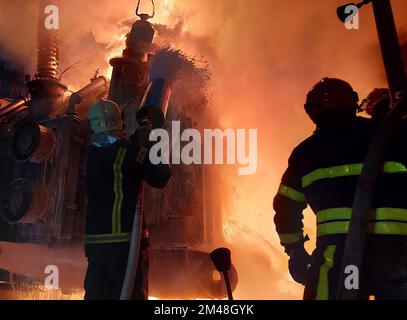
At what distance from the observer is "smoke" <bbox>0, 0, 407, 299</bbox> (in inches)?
274

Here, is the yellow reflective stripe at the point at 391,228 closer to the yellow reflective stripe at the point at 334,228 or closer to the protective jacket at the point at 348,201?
the protective jacket at the point at 348,201

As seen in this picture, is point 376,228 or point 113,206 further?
point 113,206

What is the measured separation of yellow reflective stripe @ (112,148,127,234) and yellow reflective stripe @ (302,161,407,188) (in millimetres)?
1573

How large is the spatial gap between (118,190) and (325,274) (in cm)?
176

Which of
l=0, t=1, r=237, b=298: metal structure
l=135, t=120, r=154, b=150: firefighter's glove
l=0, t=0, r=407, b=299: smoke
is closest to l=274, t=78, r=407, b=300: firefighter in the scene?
l=135, t=120, r=154, b=150: firefighter's glove

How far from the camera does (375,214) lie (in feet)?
7.79

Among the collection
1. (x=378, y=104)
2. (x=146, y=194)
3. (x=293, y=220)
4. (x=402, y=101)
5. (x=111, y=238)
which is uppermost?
(x=378, y=104)

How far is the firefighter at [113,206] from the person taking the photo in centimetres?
319

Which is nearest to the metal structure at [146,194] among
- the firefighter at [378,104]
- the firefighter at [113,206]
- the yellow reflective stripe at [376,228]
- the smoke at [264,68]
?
the smoke at [264,68]

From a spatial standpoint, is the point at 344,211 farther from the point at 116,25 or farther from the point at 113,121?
the point at 116,25

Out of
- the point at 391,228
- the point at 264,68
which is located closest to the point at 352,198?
the point at 391,228

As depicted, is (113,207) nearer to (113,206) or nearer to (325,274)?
(113,206)

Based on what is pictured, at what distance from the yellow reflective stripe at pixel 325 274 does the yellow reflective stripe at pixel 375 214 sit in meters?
0.19
